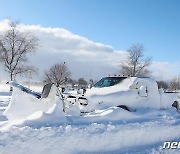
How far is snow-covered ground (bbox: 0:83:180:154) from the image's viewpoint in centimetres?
559

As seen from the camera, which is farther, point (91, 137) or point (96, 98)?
point (96, 98)

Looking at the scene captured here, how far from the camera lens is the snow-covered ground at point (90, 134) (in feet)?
18.4

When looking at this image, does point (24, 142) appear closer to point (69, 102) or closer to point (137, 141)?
point (137, 141)

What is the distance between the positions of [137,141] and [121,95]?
2.65 meters

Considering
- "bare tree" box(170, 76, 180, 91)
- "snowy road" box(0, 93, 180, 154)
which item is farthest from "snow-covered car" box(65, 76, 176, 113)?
"bare tree" box(170, 76, 180, 91)

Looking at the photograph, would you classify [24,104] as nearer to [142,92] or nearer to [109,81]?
[109,81]

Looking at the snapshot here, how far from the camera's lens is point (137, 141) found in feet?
22.6

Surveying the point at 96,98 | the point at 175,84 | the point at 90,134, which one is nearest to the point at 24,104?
the point at 96,98

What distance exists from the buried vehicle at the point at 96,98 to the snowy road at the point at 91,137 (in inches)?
43.8

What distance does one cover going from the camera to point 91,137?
624 cm

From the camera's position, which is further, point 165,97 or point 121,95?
point 165,97

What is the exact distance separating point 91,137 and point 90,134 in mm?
121

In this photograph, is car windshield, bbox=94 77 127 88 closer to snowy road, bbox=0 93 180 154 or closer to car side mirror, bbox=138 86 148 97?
car side mirror, bbox=138 86 148 97

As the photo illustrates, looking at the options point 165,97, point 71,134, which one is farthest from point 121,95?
point 71,134
